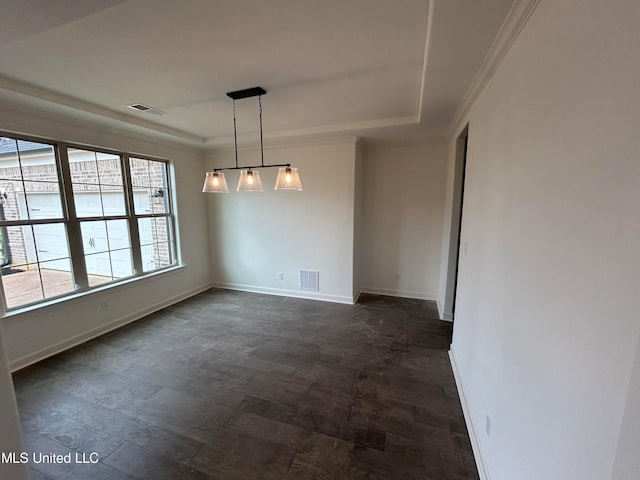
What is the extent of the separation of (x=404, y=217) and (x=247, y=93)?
3019mm

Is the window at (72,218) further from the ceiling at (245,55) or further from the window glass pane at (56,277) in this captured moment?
the ceiling at (245,55)

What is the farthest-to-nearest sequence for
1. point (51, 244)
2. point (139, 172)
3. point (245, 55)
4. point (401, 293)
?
point (401, 293)
point (139, 172)
point (51, 244)
point (245, 55)

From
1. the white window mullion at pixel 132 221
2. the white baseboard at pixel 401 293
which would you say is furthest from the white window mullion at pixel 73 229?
the white baseboard at pixel 401 293

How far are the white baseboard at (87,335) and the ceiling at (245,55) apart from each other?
2.53 meters

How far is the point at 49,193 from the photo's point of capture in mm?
2920

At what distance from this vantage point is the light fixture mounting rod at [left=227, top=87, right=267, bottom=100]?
2.43 meters

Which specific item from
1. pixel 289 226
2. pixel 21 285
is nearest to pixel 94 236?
pixel 21 285

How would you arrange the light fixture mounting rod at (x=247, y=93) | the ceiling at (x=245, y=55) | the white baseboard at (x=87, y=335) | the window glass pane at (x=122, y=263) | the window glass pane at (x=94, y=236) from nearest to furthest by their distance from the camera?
the ceiling at (x=245, y=55) → the light fixture mounting rod at (x=247, y=93) → the white baseboard at (x=87, y=335) → the window glass pane at (x=94, y=236) → the window glass pane at (x=122, y=263)

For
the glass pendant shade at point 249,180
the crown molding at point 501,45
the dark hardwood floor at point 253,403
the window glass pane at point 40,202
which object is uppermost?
the crown molding at point 501,45

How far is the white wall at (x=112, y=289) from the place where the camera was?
2.67 meters

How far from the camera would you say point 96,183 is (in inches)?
133

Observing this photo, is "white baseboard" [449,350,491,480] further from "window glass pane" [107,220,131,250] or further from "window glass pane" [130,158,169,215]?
"window glass pane" [130,158,169,215]

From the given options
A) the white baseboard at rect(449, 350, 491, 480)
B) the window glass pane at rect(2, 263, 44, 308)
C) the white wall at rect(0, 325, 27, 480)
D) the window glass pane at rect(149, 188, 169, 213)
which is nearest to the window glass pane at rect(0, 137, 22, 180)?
the window glass pane at rect(2, 263, 44, 308)

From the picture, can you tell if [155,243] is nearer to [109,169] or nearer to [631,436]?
[109,169]
